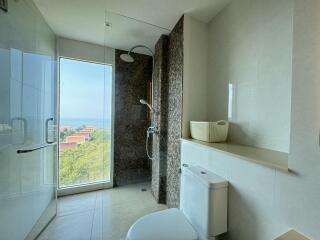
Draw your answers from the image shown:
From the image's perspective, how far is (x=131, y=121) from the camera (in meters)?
2.60

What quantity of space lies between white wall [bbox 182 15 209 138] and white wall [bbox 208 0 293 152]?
0.12m

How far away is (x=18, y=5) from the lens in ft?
4.58

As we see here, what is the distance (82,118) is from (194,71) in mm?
1698

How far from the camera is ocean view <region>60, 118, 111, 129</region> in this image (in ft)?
7.83

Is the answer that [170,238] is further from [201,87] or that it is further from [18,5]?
[18,5]

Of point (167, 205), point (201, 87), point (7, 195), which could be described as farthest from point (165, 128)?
point (7, 195)

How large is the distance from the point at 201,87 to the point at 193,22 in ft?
2.35

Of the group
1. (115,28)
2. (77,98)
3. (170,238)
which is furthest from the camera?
(77,98)

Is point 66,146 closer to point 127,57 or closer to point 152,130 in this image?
point 152,130

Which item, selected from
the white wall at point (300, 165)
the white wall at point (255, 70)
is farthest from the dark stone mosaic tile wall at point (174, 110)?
the white wall at point (300, 165)

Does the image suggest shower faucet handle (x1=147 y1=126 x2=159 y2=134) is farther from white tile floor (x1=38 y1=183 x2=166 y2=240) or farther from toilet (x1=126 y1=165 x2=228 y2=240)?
toilet (x1=126 y1=165 x2=228 y2=240)

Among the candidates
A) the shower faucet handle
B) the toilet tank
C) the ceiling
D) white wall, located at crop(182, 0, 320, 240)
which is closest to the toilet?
the toilet tank

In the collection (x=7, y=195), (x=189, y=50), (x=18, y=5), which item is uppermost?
(x=18, y=5)

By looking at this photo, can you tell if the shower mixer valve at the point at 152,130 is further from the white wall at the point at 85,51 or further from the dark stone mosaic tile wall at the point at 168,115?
the white wall at the point at 85,51
